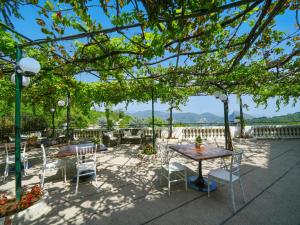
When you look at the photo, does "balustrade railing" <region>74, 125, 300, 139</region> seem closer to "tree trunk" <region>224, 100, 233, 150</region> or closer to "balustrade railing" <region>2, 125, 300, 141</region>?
"balustrade railing" <region>2, 125, 300, 141</region>

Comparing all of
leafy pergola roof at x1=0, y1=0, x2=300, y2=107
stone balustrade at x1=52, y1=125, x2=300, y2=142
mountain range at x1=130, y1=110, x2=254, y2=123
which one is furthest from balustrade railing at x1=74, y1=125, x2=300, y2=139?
leafy pergola roof at x1=0, y1=0, x2=300, y2=107

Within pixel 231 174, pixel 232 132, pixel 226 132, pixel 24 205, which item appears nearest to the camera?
pixel 24 205

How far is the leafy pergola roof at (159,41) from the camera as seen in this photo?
2.05 metres

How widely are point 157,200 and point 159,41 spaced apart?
9.45ft

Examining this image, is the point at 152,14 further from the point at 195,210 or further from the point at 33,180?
the point at 33,180

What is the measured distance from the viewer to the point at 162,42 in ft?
8.28

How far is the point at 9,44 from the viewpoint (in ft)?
10.3

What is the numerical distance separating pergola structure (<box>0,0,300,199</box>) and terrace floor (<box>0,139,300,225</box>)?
108 cm

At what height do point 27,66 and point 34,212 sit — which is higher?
point 27,66

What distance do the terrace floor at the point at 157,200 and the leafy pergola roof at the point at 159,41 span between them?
271 centimetres

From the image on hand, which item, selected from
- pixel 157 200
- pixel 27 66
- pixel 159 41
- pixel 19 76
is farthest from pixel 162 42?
pixel 157 200

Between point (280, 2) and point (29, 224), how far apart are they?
4.50 metres

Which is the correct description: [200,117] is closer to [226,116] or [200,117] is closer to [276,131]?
[276,131]

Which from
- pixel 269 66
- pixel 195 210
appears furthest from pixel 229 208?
pixel 269 66
